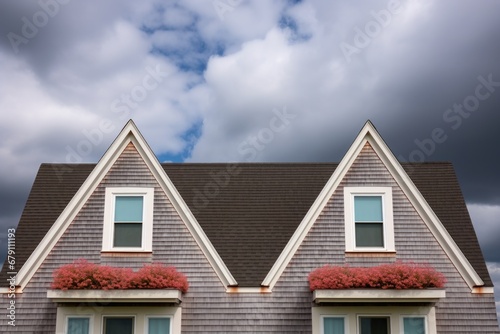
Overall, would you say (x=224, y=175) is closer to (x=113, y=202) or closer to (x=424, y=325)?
(x=113, y=202)

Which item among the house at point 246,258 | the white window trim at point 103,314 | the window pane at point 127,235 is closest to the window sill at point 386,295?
the house at point 246,258

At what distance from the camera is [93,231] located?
17547 millimetres

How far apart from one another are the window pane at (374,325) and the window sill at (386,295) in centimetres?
98

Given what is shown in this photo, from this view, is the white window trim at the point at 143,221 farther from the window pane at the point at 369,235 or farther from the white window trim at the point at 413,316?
the white window trim at the point at 413,316

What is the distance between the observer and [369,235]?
17516 millimetres

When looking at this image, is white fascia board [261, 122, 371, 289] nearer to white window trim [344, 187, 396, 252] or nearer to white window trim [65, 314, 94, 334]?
white window trim [344, 187, 396, 252]

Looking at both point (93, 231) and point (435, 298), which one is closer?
point (435, 298)

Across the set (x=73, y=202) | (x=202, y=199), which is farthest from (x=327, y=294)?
(x=73, y=202)

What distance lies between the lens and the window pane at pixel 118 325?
16.5m

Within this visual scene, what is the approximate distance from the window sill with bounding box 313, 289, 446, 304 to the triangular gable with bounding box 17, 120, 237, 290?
10.1 ft

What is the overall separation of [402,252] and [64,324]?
9.71 meters

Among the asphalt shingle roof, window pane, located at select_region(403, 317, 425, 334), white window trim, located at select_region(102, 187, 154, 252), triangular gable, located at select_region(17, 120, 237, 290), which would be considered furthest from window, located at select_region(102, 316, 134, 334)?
window pane, located at select_region(403, 317, 425, 334)

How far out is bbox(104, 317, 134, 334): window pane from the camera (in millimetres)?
16531

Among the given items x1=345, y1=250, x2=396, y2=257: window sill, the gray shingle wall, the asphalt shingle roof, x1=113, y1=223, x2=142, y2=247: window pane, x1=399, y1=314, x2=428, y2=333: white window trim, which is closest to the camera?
x1=399, y1=314, x2=428, y2=333: white window trim
